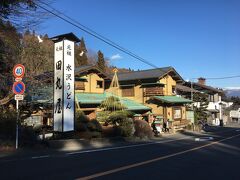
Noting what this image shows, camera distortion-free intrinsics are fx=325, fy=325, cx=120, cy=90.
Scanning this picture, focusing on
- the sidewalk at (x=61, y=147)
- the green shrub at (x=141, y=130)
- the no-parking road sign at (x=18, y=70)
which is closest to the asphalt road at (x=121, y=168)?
the sidewalk at (x=61, y=147)

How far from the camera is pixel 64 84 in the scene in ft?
54.2

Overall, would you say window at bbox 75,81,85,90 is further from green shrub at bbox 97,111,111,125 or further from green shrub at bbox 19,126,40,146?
green shrub at bbox 19,126,40,146

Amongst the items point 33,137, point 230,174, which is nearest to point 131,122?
point 33,137

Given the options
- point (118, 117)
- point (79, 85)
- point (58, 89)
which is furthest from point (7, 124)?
point (79, 85)

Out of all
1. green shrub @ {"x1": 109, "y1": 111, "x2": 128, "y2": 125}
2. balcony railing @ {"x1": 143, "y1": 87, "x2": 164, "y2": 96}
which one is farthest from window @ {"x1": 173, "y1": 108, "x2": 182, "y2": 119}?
green shrub @ {"x1": 109, "y1": 111, "x2": 128, "y2": 125}

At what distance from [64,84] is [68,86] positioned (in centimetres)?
27

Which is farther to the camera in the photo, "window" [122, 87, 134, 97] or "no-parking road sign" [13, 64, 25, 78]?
"window" [122, 87, 134, 97]

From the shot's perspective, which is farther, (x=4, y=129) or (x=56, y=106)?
(x=56, y=106)

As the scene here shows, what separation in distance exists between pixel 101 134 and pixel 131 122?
11.7 feet

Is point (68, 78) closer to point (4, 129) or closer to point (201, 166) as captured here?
point (4, 129)

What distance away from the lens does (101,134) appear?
2103 centimetres

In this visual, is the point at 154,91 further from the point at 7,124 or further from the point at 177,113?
the point at 7,124

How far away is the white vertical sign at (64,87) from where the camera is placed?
1634 centimetres

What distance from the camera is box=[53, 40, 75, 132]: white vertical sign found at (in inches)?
643
